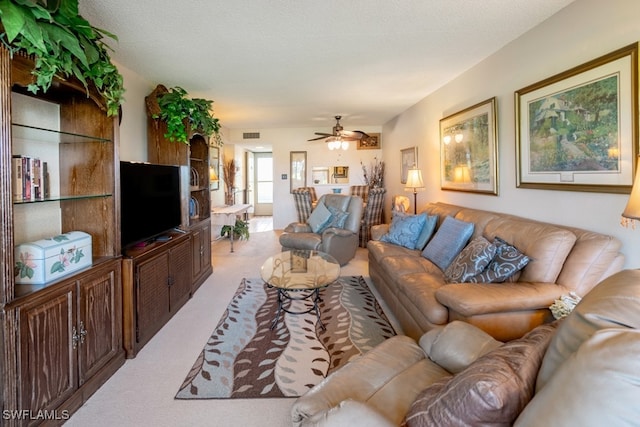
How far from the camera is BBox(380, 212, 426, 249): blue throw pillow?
382cm

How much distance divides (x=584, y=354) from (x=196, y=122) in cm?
389

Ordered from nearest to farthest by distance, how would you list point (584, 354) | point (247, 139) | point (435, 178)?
point (584, 354) < point (435, 178) < point (247, 139)

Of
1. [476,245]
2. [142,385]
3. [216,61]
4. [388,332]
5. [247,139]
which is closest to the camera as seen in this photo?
[142,385]

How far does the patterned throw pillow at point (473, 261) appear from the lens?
2.43 metres

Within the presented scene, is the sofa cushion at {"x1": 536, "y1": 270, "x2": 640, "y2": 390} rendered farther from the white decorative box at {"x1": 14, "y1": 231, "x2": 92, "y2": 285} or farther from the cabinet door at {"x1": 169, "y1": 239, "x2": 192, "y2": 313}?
the cabinet door at {"x1": 169, "y1": 239, "x2": 192, "y2": 313}

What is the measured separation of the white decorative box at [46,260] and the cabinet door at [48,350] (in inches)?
4.2

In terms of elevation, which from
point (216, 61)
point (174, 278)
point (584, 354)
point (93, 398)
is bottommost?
point (93, 398)

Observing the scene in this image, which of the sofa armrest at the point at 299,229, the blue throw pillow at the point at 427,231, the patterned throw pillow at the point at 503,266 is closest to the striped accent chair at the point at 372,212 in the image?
the sofa armrest at the point at 299,229

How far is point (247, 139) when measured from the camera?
26.2 feet

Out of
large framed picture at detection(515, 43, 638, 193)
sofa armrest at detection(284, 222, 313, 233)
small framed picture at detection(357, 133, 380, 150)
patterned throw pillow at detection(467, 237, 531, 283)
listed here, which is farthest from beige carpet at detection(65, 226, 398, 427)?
small framed picture at detection(357, 133, 380, 150)

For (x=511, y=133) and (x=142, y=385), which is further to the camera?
(x=511, y=133)

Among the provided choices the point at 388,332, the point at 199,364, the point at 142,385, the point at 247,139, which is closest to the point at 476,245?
the point at 388,332

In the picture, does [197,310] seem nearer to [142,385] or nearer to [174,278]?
[174,278]

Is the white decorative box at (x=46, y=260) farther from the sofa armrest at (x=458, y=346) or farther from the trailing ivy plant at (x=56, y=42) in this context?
the sofa armrest at (x=458, y=346)
